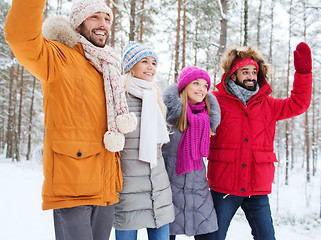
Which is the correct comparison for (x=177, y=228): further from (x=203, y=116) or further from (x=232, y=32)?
(x=232, y=32)

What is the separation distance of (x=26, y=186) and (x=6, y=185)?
0.60 m

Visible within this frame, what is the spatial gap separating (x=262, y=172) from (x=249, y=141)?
36cm

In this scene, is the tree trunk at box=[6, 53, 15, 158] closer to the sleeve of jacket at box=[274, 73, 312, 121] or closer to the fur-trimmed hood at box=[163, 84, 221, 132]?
the fur-trimmed hood at box=[163, 84, 221, 132]

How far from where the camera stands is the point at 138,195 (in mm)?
2158

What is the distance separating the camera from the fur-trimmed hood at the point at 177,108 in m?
2.62

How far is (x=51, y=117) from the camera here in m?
1.62

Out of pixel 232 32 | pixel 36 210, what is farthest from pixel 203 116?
pixel 232 32

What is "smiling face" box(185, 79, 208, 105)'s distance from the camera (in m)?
2.68

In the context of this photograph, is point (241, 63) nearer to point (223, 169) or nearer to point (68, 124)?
point (223, 169)

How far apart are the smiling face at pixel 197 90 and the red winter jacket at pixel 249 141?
0.34m

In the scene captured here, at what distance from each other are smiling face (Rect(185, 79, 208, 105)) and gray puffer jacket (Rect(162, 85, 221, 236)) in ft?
0.46

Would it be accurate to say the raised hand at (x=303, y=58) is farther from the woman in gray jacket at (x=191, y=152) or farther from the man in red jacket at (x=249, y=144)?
the woman in gray jacket at (x=191, y=152)

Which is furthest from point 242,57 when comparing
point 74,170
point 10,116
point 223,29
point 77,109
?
point 10,116

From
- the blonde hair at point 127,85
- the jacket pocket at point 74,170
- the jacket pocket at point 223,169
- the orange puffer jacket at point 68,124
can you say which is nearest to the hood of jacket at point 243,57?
the jacket pocket at point 223,169
